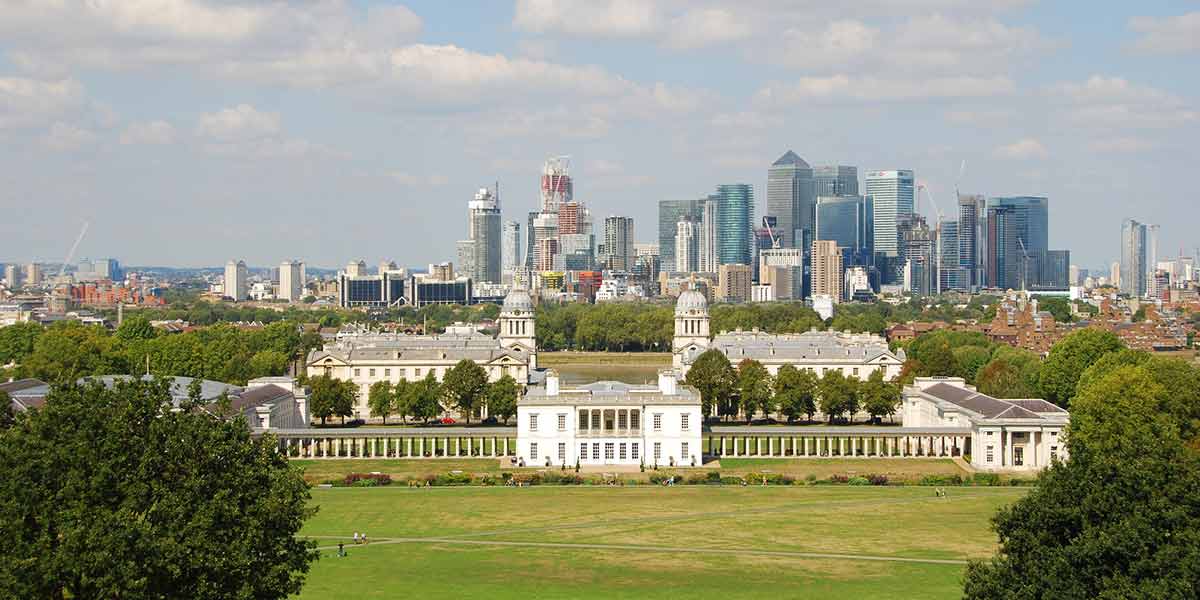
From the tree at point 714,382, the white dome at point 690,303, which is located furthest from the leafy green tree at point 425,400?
the white dome at point 690,303

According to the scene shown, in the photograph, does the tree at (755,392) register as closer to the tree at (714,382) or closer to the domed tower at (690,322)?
the tree at (714,382)

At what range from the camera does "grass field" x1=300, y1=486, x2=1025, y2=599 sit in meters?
46.8

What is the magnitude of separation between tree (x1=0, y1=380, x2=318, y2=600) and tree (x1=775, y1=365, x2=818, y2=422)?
63.7 metres

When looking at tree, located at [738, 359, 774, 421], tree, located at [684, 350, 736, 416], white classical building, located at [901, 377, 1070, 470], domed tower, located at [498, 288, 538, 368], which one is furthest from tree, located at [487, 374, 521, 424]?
domed tower, located at [498, 288, 538, 368]

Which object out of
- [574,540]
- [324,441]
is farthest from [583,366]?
[574,540]

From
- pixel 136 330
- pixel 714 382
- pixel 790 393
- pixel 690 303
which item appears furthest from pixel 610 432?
pixel 136 330

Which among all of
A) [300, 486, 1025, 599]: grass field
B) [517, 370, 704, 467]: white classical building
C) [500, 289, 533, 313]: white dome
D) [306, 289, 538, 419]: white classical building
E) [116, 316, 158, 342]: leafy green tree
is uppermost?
[500, 289, 533, 313]: white dome

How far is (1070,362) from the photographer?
99.6 meters

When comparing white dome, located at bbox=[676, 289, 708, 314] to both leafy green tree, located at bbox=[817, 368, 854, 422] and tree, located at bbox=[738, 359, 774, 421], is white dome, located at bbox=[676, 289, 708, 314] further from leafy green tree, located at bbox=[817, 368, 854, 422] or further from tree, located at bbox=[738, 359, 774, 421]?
leafy green tree, located at bbox=[817, 368, 854, 422]

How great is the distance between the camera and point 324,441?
8569 centimetres

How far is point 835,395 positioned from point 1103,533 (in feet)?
204

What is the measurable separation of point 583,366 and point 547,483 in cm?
9127

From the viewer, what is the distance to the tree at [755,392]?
99.1m

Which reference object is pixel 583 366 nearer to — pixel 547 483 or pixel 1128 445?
pixel 547 483
